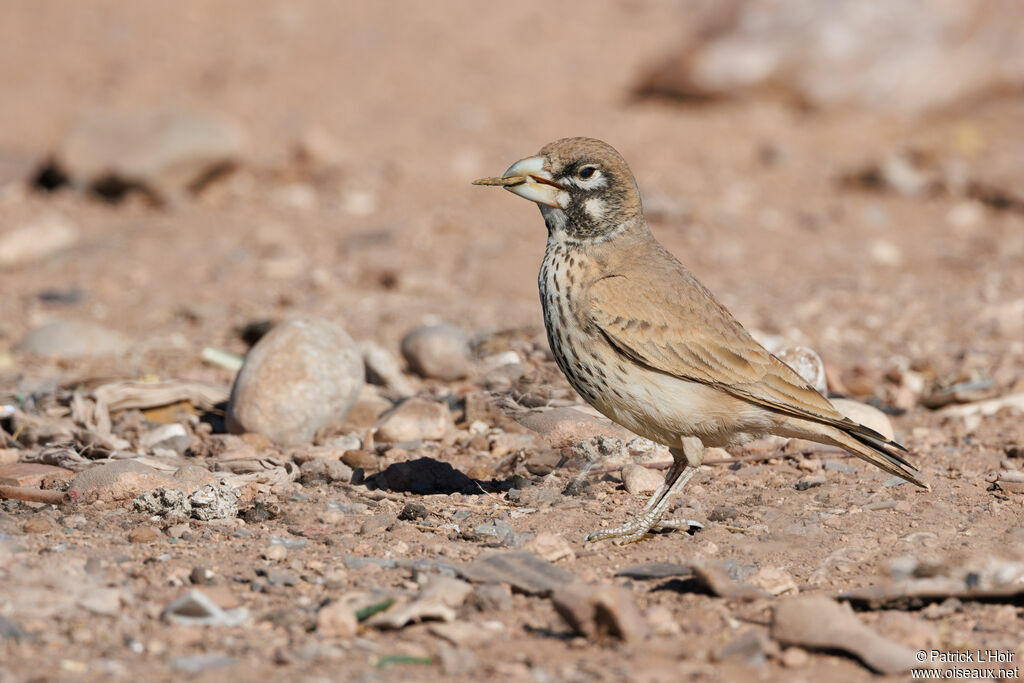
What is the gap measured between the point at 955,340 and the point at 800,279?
191 cm

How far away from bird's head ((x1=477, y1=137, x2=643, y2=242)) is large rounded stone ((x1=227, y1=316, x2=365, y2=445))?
1.64 m

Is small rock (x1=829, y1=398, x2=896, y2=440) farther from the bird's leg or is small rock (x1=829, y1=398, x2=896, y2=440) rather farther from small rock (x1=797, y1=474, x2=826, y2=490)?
the bird's leg

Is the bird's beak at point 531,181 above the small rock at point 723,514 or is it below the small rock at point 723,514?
above

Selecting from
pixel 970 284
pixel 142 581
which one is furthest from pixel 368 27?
pixel 142 581

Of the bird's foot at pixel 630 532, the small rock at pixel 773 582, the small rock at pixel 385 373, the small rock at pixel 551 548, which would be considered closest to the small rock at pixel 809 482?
the bird's foot at pixel 630 532

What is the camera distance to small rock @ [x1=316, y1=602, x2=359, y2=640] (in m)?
3.79

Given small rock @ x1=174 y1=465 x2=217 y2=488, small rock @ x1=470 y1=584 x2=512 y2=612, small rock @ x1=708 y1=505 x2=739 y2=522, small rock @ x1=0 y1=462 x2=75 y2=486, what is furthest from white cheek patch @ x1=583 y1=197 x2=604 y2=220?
small rock @ x1=0 y1=462 x2=75 y2=486

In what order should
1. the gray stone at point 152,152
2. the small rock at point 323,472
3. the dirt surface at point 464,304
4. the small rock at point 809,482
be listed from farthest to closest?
the gray stone at point 152,152, the small rock at point 323,472, the small rock at point 809,482, the dirt surface at point 464,304

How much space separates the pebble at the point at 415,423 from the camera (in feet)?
20.9

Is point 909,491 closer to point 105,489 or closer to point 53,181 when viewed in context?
point 105,489

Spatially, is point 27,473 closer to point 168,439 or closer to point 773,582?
point 168,439

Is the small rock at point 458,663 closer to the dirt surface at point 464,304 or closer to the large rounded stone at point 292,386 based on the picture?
the dirt surface at point 464,304

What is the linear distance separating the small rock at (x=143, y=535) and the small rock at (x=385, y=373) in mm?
2686

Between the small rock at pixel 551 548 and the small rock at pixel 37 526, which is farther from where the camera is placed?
the small rock at pixel 37 526
